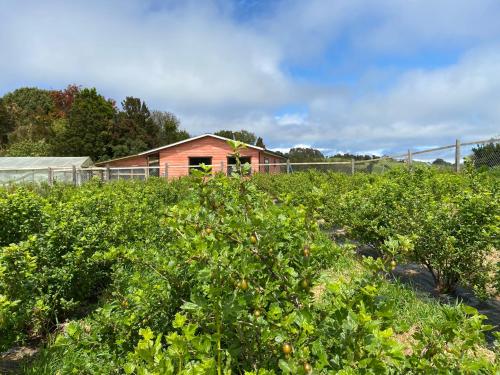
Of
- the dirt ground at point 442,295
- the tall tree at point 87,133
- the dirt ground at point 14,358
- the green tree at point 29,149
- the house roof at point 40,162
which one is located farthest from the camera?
the green tree at point 29,149

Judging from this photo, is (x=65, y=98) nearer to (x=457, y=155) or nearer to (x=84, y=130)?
(x=84, y=130)

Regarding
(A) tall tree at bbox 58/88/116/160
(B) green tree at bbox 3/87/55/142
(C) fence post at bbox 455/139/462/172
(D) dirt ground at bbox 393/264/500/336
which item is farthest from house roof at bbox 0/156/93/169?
(D) dirt ground at bbox 393/264/500/336

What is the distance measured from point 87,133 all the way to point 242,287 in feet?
140

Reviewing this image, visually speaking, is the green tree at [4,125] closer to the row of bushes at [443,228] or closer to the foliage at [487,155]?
the foliage at [487,155]

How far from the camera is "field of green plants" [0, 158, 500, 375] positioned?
135 centimetres

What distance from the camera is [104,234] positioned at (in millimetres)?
4012

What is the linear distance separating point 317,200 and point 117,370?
160cm

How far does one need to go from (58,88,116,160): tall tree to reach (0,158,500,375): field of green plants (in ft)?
125

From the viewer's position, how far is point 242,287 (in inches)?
58.6

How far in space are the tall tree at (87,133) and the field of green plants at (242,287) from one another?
38.1 meters

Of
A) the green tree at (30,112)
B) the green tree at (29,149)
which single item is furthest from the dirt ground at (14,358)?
the green tree at (30,112)

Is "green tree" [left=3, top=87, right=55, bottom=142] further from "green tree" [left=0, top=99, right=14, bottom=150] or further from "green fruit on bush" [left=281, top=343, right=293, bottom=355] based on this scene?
"green fruit on bush" [left=281, top=343, right=293, bottom=355]

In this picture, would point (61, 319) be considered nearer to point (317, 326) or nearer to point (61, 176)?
point (317, 326)

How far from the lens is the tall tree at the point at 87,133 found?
39.8 metres
